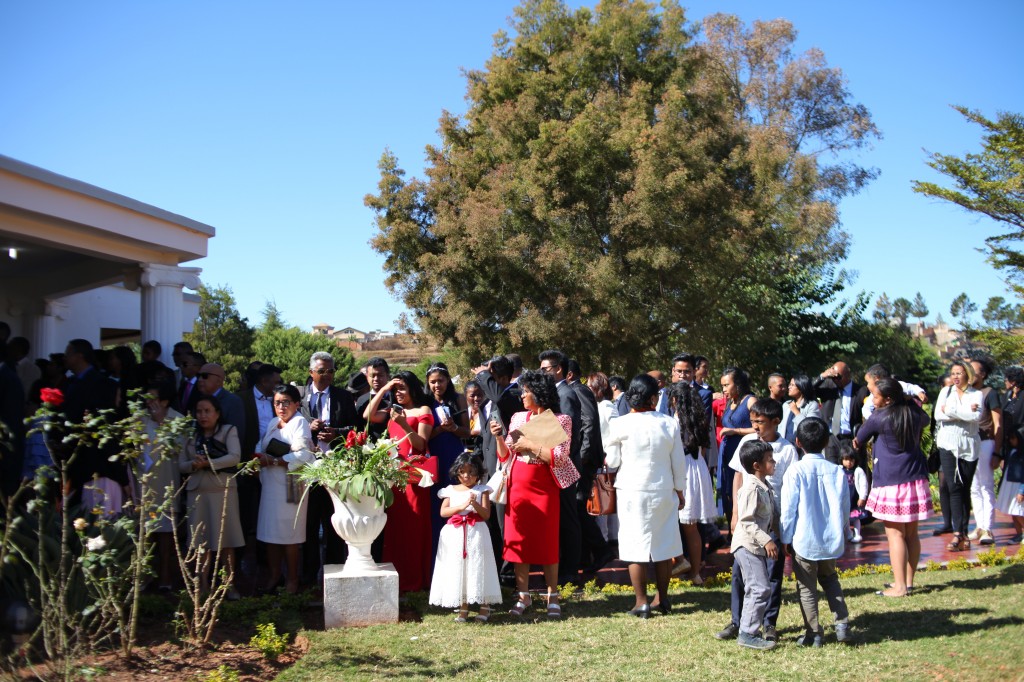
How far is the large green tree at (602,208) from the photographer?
19656mm

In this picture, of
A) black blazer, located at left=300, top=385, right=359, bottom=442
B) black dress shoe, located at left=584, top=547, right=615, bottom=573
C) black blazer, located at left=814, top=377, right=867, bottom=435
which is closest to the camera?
black blazer, located at left=300, top=385, right=359, bottom=442

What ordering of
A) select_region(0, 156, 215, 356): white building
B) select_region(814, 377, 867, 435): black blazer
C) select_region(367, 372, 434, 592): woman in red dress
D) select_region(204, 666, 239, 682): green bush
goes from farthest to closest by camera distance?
select_region(814, 377, 867, 435): black blazer < select_region(0, 156, 215, 356): white building < select_region(367, 372, 434, 592): woman in red dress < select_region(204, 666, 239, 682): green bush

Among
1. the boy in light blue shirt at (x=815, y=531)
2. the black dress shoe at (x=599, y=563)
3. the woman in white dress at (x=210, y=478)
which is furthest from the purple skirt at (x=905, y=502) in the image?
the woman in white dress at (x=210, y=478)

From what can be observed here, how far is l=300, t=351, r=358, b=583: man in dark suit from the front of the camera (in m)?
7.80

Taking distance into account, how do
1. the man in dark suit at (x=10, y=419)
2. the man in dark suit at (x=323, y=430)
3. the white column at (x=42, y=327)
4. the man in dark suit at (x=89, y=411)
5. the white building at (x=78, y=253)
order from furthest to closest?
1. the white column at (x=42, y=327)
2. the white building at (x=78, y=253)
3. the man in dark suit at (x=323, y=430)
4. the man in dark suit at (x=89, y=411)
5. the man in dark suit at (x=10, y=419)

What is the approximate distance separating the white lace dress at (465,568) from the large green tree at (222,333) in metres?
30.2

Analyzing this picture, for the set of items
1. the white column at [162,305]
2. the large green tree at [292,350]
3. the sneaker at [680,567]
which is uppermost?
the large green tree at [292,350]

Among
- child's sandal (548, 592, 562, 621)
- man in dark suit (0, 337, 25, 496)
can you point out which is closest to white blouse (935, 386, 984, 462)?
child's sandal (548, 592, 562, 621)

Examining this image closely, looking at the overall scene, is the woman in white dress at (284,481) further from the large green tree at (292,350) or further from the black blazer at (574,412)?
the large green tree at (292,350)

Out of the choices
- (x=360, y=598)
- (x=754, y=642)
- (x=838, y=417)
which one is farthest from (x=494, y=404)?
(x=838, y=417)

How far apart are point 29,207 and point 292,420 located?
390 cm

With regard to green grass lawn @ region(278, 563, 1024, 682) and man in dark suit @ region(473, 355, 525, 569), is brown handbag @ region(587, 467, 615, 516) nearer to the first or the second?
green grass lawn @ region(278, 563, 1024, 682)

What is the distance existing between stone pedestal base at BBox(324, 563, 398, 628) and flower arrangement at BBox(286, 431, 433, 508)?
1.80 feet

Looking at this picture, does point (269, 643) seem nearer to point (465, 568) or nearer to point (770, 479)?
point (465, 568)
